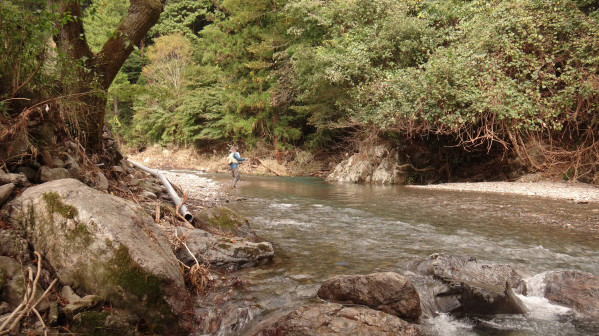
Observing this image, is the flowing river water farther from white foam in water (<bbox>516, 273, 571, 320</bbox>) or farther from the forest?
the forest

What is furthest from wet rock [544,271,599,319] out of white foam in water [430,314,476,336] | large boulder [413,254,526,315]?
white foam in water [430,314,476,336]

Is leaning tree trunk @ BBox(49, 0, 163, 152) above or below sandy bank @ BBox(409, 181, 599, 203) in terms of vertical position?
above

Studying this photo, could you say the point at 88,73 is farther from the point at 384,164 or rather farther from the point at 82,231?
the point at 384,164

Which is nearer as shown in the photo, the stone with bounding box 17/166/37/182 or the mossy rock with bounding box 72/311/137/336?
the mossy rock with bounding box 72/311/137/336

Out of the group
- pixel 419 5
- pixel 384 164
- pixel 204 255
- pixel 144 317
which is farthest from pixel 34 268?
pixel 419 5

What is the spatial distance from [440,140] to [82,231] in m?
17.2

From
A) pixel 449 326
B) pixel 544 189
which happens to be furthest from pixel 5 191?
pixel 544 189

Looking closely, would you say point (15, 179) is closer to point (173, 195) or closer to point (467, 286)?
point (173, 195)

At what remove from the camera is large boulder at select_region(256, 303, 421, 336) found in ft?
10.0

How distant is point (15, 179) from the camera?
3914 mm

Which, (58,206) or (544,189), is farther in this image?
(544,189)

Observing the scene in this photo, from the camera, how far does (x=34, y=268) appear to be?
309 cm

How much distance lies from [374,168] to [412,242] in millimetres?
12723

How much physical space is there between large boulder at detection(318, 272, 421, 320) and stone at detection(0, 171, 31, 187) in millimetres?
3461
